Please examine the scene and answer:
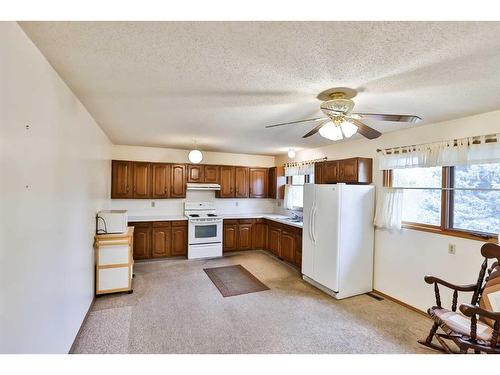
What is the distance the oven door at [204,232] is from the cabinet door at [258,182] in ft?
4.16

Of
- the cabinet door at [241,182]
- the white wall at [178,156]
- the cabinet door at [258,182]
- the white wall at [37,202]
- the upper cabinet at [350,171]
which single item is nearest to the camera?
the white wall at [37,202]

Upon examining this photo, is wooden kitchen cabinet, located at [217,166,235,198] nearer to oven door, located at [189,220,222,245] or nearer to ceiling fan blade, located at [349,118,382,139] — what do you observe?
oven door, located at [189,220,222,245]

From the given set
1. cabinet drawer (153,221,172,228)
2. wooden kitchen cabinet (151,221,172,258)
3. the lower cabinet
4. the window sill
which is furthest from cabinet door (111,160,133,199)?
the window sill

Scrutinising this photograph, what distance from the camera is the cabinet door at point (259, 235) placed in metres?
5.72

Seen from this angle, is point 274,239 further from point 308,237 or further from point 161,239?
point 161,239

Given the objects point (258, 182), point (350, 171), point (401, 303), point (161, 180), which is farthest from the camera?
point (258, 182)

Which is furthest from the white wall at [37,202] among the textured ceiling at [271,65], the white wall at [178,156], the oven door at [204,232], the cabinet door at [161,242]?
the white wall at [178,156]

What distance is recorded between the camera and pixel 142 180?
16.6 ft

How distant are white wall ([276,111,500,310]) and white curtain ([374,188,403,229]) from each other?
6.3 inches

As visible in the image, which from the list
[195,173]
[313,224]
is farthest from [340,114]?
[195,173]

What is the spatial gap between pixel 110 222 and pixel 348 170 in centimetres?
355

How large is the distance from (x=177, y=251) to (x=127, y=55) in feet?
13.8

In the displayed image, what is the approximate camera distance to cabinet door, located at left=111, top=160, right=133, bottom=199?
4836mm

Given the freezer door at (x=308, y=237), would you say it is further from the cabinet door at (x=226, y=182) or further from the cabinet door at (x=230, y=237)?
the cabinet door at (x=226, y=182)
